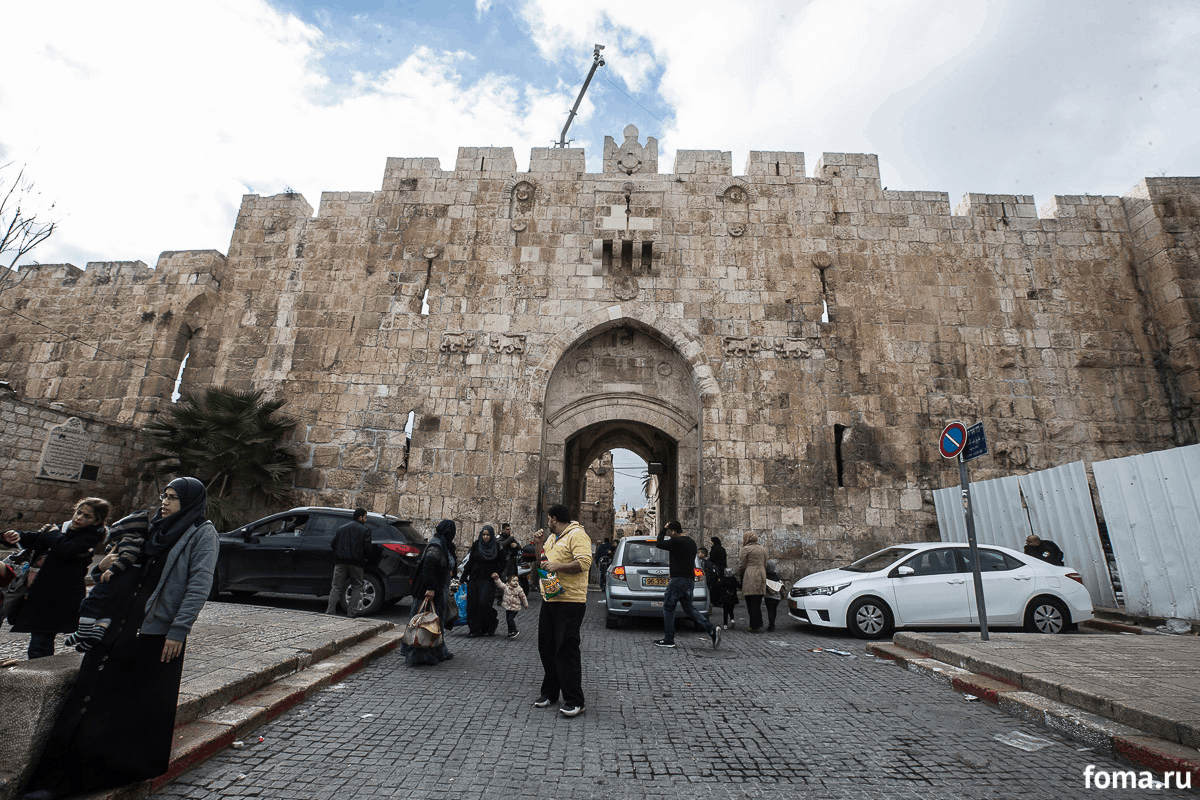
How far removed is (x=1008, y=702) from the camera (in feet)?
14.3

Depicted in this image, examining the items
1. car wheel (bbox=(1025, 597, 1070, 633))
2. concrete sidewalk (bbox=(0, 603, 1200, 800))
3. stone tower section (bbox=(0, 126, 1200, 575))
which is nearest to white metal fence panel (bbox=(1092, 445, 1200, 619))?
concrete sidewalk (bbox=(0, 603, 1200, 800))

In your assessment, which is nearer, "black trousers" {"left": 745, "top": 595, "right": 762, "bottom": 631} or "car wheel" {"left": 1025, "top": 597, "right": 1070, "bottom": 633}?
"car wheel" {"left": 1025, "top": 597, "right": 1070, "bottom": 633}

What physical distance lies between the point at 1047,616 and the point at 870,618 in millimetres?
2328

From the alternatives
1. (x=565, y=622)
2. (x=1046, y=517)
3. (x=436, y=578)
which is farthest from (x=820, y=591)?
(x=436, y=578)

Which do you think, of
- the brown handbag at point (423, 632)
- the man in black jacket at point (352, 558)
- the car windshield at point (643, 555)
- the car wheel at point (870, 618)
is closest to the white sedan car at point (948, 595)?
the car wheel at point (870, 618)

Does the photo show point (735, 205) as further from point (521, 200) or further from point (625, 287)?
point (521, 200)

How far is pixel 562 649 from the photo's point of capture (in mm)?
4262

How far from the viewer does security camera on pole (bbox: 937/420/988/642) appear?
6281mm

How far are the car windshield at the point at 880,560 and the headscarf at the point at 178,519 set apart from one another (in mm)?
7976

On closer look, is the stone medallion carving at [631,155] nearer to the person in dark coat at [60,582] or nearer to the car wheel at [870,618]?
the car wheel at [870,618]

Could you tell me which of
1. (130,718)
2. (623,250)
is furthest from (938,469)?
(130,718)

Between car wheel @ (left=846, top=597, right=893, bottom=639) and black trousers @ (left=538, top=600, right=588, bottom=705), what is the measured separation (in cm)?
492

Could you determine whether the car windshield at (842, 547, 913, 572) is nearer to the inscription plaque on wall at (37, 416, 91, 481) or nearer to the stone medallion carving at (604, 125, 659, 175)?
the stone medallion carving at (604, 125, 659, 175)

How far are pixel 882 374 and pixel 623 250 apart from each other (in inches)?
266
